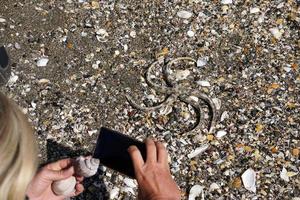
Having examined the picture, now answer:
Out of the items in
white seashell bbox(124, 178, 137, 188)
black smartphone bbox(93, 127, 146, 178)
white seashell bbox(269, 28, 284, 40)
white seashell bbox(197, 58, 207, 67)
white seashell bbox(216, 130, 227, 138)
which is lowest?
white seashell bbox(124, 178, 137, 188)

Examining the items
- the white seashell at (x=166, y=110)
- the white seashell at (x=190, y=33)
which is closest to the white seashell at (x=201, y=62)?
the white seashell at (x=190, y=33)

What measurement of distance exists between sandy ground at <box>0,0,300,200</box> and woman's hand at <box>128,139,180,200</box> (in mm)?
852

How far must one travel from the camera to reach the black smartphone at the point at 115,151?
3.58m

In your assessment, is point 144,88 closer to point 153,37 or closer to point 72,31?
point 153,37

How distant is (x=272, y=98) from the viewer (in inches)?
184

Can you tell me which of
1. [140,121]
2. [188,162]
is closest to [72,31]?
[140,121]

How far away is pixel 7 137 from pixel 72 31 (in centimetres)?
282

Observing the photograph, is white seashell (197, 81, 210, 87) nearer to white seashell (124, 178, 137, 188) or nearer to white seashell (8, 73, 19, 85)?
white seashell (124, 178, 137, 188)

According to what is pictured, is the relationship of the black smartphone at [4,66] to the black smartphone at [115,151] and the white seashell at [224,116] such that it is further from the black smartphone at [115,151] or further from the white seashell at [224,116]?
the white seashell at [224,116]

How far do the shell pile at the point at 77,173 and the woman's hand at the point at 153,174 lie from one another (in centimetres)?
26

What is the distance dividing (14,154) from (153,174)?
3.56 feet

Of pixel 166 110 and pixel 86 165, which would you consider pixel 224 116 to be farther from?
pixel 86 165

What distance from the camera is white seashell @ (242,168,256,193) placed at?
Answer: 418 centimetres

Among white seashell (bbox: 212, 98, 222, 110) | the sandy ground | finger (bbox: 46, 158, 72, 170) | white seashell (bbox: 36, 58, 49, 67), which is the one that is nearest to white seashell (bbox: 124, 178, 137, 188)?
the sandy ground
